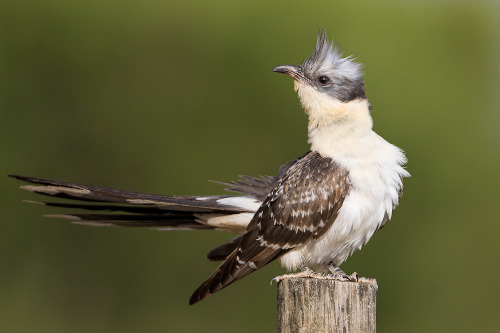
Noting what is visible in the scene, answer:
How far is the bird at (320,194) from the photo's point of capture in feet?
14.1

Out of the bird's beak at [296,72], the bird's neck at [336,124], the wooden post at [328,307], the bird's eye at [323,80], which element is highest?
the bird's beak at [296,72]

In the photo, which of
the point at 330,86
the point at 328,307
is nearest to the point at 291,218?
the point at 330,86

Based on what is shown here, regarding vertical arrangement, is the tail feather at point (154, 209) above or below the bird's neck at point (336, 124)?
below

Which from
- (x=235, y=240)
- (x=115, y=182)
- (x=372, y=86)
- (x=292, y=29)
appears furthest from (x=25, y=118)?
(x=235, y=240)

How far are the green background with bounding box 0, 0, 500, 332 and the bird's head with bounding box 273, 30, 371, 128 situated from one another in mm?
4181

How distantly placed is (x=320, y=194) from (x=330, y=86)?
75 cm

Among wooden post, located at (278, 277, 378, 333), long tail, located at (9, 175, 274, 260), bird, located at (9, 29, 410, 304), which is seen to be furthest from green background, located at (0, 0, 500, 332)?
wooden post, located at (278, 277, 378, 333)

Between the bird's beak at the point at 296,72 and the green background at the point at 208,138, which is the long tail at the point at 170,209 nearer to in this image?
the bird's beak at the point at 296,72

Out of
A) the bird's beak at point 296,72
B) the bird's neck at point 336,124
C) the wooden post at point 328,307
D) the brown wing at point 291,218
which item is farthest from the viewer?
the bird's beak at point 296,72

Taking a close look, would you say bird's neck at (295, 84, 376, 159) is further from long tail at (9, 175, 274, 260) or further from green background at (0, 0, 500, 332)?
green background at (0, 0, 500, 332)

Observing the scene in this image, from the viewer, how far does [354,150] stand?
14.4ft

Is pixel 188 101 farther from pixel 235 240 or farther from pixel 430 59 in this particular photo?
pixel 235 240

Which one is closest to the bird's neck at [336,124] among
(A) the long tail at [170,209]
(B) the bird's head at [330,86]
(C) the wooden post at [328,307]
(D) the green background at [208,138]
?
(B) the bird's head at [330,86]

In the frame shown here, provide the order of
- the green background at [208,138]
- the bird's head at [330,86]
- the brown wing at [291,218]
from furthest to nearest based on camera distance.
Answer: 1. the green background at [208,138]
2. the bird's head at [330,86]
3. the brown wing at [291,218]
